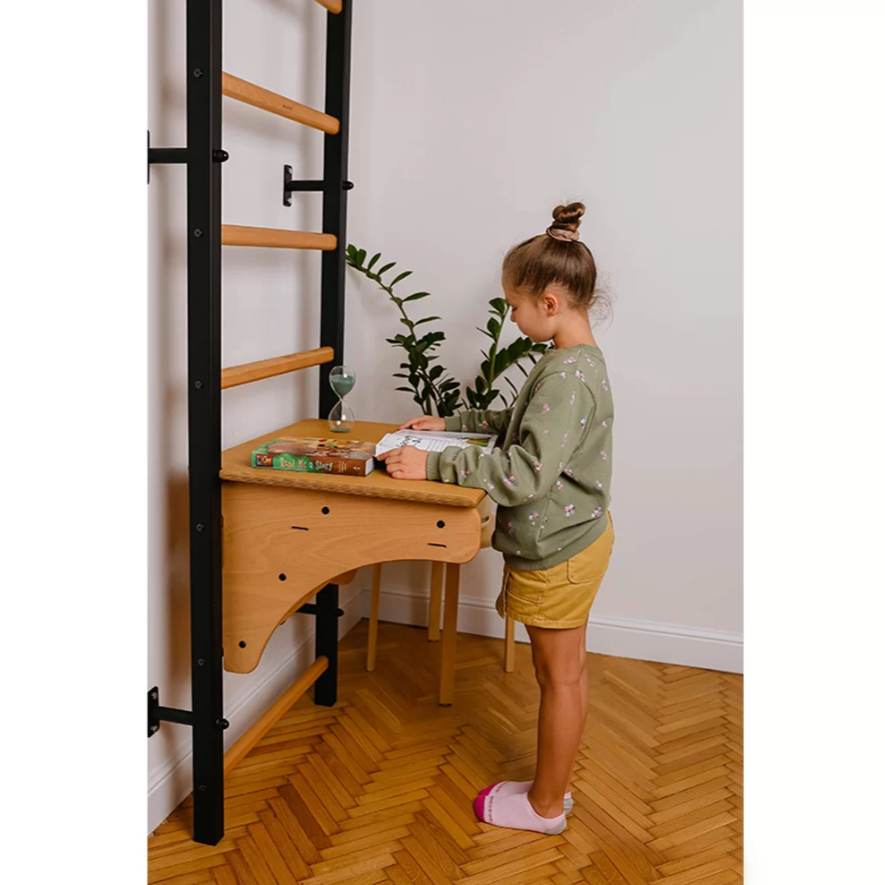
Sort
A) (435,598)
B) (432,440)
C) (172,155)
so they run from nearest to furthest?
(172,155) → (432,440) → (435,598)

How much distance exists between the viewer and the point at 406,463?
1.67m

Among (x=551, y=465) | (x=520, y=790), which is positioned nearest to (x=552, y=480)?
(x=551, y=465)

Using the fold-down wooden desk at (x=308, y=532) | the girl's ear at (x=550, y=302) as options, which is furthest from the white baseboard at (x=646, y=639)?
the girl's ear at (x=550, y=302)

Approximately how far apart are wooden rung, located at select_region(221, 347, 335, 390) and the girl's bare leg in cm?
71

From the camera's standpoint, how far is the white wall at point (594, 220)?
237 cm

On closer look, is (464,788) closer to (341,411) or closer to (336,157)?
(341,411)

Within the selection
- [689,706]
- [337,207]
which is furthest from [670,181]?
[689,706]

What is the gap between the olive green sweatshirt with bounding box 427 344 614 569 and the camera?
161 centimetres

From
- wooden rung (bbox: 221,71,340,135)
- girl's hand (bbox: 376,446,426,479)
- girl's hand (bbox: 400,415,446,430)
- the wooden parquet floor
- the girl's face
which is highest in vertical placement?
wooden rung (bbox: 221,71,340,135)

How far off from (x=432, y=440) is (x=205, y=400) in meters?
0.47

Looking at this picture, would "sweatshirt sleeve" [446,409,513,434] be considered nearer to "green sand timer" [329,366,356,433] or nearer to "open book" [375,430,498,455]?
"open book" [375,430,498,455]

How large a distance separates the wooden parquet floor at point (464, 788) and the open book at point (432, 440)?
2.37 ft

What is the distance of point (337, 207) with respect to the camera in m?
2.07

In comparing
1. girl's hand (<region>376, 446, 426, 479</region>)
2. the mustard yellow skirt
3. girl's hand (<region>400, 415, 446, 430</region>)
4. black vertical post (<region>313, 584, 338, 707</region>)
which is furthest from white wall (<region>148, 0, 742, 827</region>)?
the mustard yellow skirt
